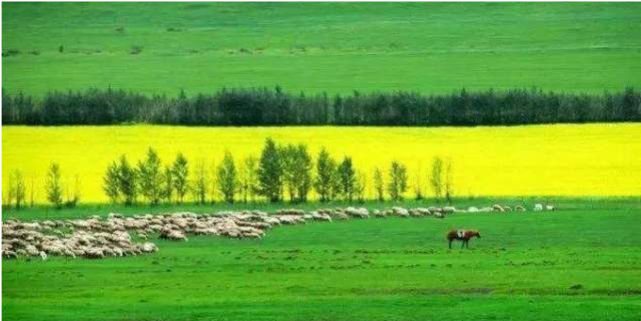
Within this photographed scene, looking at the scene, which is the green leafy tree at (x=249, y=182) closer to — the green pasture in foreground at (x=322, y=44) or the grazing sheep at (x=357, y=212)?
the grazing sheep at (x=357, y=212)

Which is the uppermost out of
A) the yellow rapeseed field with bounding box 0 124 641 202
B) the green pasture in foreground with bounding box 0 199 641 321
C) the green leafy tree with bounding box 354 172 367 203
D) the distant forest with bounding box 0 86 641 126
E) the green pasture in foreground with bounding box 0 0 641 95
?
the green pasture in foreground with bounding box 0 0 641 95

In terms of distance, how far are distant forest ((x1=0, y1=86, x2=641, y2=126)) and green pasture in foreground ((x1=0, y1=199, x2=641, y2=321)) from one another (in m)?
34.4

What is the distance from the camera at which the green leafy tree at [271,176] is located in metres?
65.6

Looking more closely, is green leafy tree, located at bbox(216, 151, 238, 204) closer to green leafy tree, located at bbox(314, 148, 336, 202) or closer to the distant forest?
green leafy tree, located at bbox(314, 148, 336, 202)

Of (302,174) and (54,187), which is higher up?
(302,174)

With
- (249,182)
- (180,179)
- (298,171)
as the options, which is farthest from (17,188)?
(298,171)

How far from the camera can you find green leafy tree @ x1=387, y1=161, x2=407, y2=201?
6619cm

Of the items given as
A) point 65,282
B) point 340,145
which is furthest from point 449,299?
point 340,145

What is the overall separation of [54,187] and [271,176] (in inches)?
324

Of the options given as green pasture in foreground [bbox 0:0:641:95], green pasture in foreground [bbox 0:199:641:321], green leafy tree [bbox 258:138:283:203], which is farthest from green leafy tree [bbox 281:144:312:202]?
green pasture in foreground [bbox 0:0:641:95]

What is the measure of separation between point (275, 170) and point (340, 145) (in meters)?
16.1

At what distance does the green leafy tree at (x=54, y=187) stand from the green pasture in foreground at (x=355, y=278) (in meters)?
13.5

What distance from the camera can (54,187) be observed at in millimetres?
64250

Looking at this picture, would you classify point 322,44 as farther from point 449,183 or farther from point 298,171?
point 298,171
